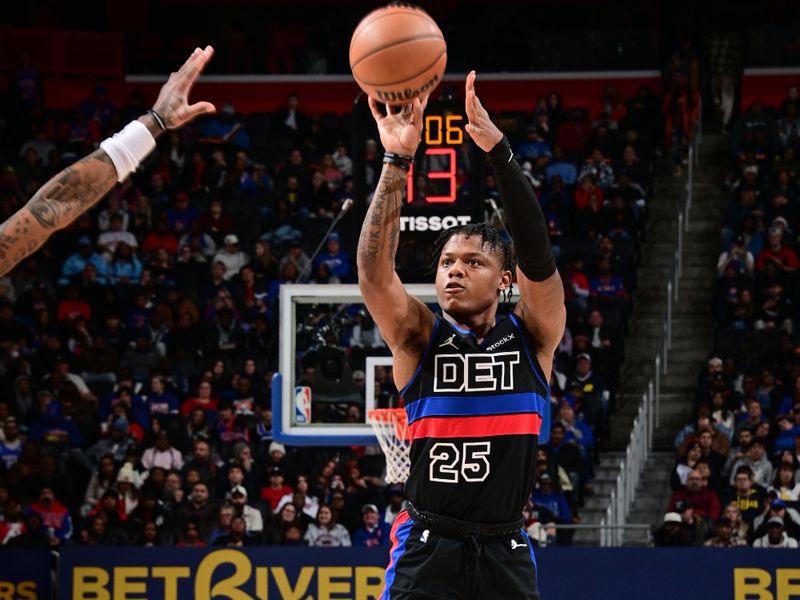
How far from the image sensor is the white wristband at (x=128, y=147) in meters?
4.39

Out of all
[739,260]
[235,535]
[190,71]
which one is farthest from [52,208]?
[739,260]

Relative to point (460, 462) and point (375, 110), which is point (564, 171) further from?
point (460, 462)

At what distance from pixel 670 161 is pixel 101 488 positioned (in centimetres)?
1060

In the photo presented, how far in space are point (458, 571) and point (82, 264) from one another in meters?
13.9

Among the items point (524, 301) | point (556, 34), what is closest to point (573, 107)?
point (556, 34)

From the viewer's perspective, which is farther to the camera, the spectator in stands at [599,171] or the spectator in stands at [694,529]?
the spectator in stands at [599,171]

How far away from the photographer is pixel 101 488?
15.2 meters

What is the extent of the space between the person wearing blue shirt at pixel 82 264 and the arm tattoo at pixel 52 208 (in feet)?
47.2

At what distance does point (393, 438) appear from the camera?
10.8m

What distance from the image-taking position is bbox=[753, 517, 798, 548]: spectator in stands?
1329cm

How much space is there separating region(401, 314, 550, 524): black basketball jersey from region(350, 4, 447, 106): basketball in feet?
3.19

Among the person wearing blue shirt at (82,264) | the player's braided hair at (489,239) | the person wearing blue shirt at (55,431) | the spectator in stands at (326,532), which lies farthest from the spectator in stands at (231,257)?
the player's braided hair at (489,239)

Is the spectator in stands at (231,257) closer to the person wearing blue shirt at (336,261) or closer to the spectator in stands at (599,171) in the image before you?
the person wearing blue shirt at (336,261)

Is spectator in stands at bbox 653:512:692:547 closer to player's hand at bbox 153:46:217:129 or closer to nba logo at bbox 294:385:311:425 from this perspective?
nba logo at bbox 294:385:311:425
